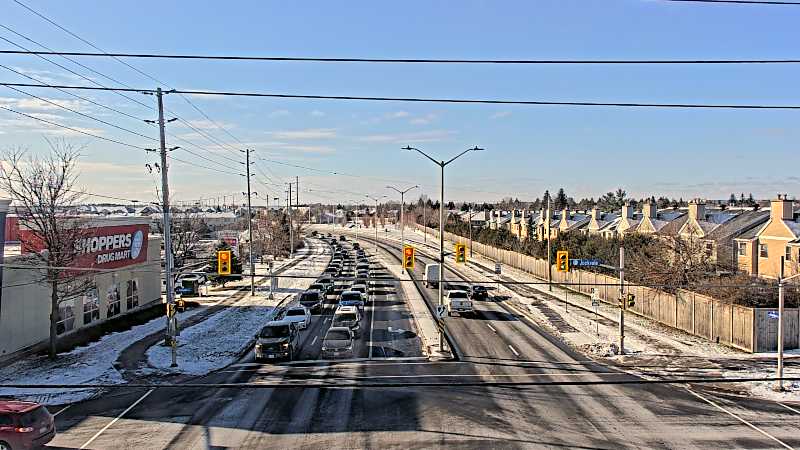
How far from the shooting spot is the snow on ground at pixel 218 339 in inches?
1098

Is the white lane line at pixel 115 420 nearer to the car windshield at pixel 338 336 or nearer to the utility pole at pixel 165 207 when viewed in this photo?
the utility pole at pixel 165 207

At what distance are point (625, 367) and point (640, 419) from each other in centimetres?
797

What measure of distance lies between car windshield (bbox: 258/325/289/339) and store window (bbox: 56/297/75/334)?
34.7ft

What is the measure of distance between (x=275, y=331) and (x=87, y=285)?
31.9 ft

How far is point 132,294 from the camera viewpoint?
4166 cm

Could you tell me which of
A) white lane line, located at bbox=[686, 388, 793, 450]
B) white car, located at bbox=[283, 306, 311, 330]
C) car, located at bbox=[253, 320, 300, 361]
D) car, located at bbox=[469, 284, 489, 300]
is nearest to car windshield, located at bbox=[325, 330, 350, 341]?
car, located at bbox=[253, 320, 300, 361]

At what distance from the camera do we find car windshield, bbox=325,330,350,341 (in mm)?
29891

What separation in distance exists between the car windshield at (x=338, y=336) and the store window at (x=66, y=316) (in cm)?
1342

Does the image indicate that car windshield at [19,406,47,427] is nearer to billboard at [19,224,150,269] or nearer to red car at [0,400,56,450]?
red car at [0,400,56,450]

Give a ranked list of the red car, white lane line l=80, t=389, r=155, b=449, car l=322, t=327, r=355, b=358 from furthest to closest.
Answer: car l=322, t=327, r=355, b=358 → white lane line l=80, t=389, r=155, b=449 → the red car

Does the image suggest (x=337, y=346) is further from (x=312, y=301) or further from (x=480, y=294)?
(x=480, y=294)

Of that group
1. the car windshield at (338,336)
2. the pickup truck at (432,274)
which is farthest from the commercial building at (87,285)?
the pickup truck at (432,274)

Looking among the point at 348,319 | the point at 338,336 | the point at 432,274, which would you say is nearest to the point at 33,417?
the point at 338,336

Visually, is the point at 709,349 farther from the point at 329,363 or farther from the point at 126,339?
the point at 126,339
